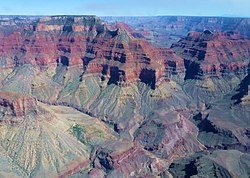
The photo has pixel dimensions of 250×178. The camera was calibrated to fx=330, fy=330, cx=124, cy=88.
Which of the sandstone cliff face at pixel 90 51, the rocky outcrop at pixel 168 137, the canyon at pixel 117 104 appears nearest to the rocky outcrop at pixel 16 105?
the canyon at pixel 117 104

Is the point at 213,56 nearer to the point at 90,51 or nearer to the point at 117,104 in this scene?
the point at 117,104

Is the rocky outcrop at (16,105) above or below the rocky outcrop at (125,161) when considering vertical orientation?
above

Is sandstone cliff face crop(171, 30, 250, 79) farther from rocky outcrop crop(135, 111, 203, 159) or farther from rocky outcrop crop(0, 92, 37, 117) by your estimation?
rocky outcrop crop(0, 92, 37, 117)

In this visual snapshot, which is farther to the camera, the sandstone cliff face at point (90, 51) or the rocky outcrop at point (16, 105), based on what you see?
the sandstone cliff face at point (90, 51)

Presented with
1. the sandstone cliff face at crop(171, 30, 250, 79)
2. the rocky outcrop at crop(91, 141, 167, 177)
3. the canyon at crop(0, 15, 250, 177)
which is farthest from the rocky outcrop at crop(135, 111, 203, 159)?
the sandstone cliff face at crop(171, 30, 250, 79)

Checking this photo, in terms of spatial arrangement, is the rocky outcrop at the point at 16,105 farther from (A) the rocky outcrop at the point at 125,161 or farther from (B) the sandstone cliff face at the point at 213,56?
(B) the sandstone cliff face at the point at 213,56

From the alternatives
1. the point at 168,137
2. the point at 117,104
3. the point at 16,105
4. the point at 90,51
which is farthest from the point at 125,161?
the point at 90,51
